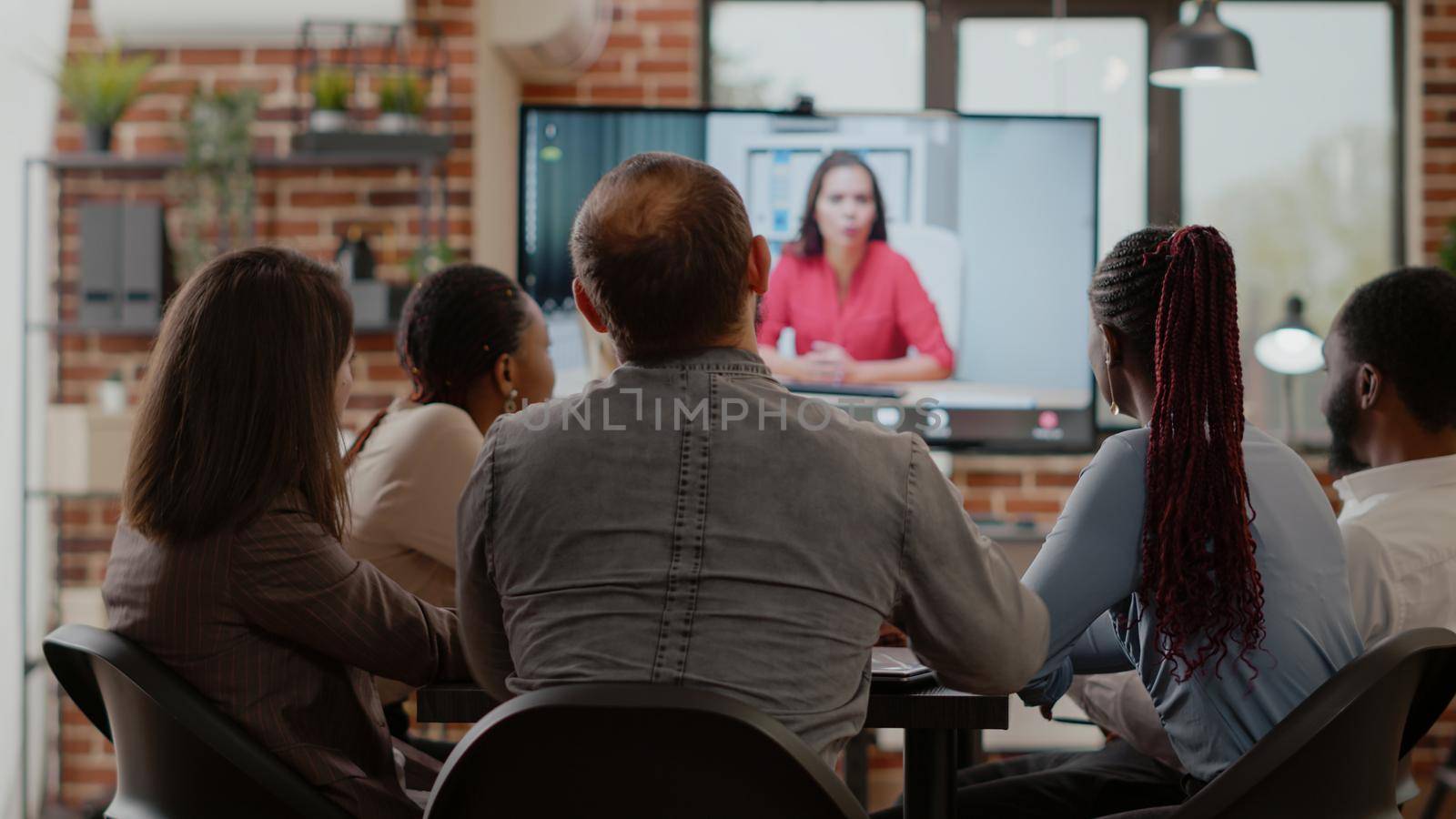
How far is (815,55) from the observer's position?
171 inches

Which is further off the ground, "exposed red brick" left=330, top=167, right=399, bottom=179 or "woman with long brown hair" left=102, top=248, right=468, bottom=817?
"exposed red brick" left=330, top=167, right=399, bottom=179

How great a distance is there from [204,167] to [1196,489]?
3091 millimetres

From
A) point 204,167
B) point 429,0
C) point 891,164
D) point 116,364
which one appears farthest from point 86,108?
point 891,164

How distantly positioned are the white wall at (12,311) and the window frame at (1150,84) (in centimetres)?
259

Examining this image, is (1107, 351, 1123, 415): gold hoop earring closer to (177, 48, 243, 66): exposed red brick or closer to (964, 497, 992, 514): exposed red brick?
(964, 497, 992, 514): exposed red brick

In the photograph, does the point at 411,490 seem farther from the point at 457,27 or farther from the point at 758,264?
the point at 457,27

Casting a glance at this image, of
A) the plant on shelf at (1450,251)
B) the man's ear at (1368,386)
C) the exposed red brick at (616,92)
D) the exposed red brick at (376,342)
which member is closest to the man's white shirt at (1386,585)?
the man's ear at (1368,386)

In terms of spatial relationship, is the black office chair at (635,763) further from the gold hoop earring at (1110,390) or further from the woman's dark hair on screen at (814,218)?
the woman's dark hair on screen at (814,218)

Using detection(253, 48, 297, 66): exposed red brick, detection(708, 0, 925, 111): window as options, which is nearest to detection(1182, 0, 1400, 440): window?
detection(708, 0, 925, 111): window

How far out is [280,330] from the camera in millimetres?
1452

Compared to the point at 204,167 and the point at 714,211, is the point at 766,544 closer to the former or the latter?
the point at 714,211

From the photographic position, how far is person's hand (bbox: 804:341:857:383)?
3227 millimetres

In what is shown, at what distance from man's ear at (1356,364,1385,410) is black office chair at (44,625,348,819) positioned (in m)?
1.47

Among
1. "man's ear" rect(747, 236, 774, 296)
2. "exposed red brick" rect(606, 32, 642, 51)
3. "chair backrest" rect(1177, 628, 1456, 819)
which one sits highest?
"exposed red brick" rect(606, 32, 642, 51)
